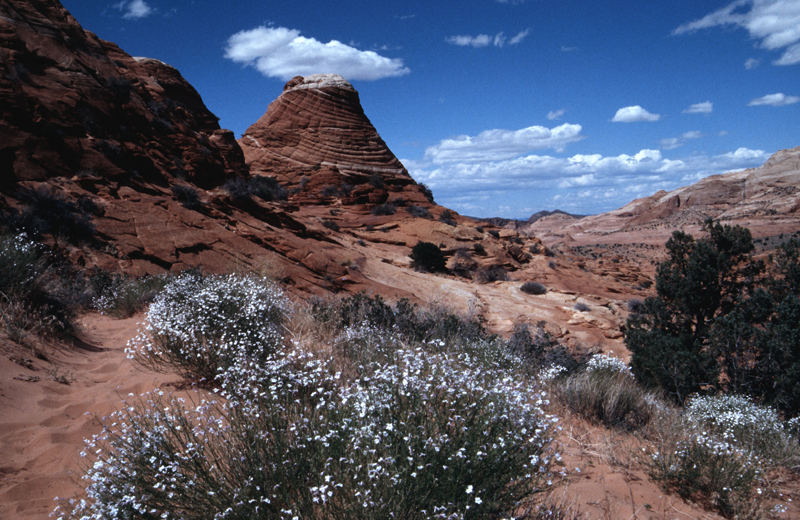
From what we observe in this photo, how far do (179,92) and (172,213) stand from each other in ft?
78.4

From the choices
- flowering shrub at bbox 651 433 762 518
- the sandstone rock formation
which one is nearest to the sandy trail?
flowering shrub at bbox 651 433 762 518

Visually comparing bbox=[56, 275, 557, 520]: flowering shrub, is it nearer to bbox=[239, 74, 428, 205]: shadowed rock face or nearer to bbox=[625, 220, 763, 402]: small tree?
bbox=[625, 220, 763, 402]: small tree

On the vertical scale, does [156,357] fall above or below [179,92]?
below

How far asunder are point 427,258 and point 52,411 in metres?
18.6

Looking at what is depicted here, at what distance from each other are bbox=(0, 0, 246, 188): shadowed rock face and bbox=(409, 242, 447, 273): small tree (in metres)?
9.27

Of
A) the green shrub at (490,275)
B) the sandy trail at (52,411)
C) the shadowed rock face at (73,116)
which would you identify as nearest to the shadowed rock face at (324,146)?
the green shrub at (490,275)

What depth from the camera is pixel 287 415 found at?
2898 millimetres

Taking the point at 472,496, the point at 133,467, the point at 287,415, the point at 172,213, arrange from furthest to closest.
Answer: the point at 172,213
the point at 287,415
the point at 133,467
the point at 472,496

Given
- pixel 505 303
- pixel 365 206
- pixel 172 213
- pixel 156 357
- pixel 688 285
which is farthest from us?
pixel 365 206

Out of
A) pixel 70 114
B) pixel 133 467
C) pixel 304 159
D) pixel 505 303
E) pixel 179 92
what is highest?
pixel 179 92

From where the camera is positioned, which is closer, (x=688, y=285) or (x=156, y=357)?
(x=156, y=357)

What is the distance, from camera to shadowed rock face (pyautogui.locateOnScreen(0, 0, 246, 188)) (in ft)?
38.2

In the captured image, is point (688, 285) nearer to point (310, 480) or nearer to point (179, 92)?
point (310, 480)

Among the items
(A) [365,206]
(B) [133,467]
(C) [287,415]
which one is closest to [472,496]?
(C) [287,415]
